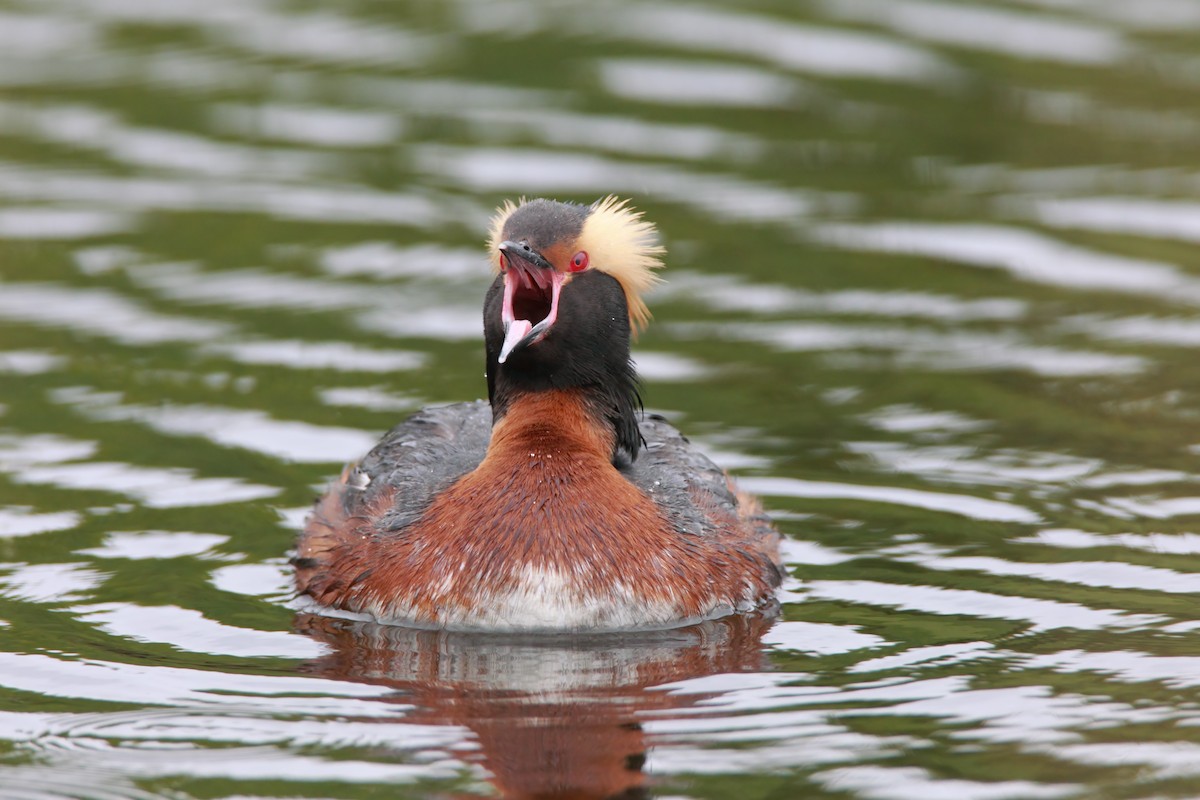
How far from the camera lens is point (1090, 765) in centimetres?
909

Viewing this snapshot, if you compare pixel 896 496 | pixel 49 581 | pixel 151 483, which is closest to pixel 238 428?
pixel 151 483

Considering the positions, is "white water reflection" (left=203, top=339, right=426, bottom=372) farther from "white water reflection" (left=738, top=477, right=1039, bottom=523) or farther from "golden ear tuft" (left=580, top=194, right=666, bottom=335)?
"golden ear tuft" (left=580, top=194, right=666, bottom=335)

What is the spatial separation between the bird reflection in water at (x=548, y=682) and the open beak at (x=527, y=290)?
168cm

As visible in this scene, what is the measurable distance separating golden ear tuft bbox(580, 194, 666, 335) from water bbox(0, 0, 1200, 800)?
83.0 inches

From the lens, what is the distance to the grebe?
1107cm

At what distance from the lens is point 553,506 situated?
11219mm

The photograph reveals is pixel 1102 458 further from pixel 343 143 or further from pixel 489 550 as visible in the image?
pixel 343 143

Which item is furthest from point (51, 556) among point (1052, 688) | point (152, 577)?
point (1052, 688)

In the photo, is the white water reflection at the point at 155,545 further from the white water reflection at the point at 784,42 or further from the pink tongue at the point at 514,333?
the white water reflection at the point at 784,42

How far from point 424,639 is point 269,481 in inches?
132

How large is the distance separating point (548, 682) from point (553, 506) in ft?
4.03

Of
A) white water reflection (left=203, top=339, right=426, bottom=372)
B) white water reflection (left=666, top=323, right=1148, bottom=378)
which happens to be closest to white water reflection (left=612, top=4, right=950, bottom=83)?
white water reflection (left=666, top=323, right=1148, bottom=378)

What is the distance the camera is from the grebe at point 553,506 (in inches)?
436

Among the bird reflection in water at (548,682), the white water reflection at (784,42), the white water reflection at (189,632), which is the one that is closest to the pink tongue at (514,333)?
the bird reflection in water at (548,682)
